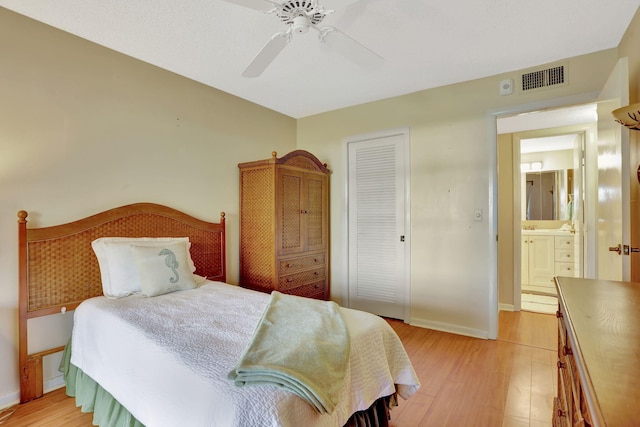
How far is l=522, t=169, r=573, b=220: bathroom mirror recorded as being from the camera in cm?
471

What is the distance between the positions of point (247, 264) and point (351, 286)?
50.0 inches

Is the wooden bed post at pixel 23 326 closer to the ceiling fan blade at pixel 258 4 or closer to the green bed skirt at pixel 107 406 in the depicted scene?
the green bed skirt at pixel 107 406

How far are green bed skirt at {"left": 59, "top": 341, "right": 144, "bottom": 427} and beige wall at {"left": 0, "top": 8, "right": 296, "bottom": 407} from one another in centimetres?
28

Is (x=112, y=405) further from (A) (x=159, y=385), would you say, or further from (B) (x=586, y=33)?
(B) (x=586, y=33)

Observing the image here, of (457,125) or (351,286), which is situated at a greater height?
(457,125)

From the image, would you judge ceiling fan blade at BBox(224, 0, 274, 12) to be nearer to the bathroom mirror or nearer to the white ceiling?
the white ceiling

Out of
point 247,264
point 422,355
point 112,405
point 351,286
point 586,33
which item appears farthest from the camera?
point 351,286

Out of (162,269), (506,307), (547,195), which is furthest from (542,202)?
(162,269)

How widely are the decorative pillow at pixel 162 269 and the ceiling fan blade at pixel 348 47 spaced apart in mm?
1749

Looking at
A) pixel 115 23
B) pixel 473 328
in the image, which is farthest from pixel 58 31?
pixel 473 328

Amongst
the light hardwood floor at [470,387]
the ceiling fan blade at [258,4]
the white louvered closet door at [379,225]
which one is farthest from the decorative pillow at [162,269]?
the white louvered closet door at [379,225]

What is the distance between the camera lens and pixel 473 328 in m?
3.04

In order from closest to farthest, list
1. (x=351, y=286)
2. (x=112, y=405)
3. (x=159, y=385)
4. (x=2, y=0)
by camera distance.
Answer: (x=159, y=385)
(x=112, y=405)
(x=2, y=0)
(x=351, y=286)

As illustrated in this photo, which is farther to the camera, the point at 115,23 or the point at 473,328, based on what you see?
the point at 473,328
